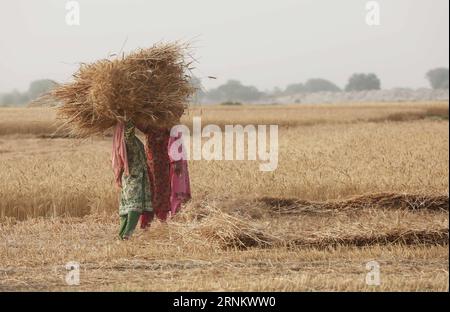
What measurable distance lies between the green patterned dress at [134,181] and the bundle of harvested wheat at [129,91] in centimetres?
28

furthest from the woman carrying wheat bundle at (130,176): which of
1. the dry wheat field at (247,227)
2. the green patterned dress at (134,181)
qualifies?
the dry wheat field at (247,227)

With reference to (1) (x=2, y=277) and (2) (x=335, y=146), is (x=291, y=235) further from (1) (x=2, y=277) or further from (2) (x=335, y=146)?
(2) (x=335, y=146)

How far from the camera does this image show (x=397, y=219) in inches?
394

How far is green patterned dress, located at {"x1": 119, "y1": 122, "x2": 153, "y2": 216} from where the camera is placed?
394 inches

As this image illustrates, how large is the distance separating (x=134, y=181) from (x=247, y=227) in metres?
1.50

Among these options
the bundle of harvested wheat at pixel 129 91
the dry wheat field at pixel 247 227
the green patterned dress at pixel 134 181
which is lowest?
the dry wheat field at pixel 247 227

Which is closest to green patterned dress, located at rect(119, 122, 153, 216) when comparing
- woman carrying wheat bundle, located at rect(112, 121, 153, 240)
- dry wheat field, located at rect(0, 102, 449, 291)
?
woman carrying wheat bundle, located at rect(112, 121, 153, 240)

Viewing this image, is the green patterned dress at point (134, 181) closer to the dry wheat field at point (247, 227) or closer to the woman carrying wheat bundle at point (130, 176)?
the woman carrying wheat bundle at point (130, 176)

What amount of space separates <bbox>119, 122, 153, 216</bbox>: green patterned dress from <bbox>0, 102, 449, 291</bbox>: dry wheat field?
381 millimetres

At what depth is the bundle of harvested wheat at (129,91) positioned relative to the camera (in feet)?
32.2

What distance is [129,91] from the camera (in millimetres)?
9844

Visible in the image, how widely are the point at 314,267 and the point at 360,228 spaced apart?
173 centimetres

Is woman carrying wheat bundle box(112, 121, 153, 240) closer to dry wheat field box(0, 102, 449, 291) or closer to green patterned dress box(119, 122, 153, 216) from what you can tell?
green patterned dress box(119, 122, 153, 216)
